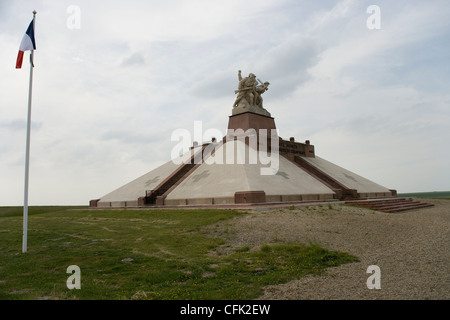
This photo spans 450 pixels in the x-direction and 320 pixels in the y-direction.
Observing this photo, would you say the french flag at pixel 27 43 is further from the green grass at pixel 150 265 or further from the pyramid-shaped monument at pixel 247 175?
the pyramid-shaped monument at pixel 247 175

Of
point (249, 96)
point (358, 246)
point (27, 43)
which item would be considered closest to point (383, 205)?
point (358, 246)

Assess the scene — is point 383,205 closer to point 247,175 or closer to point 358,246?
point 247,175

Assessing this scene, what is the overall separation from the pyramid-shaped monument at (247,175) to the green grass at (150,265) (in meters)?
9.37

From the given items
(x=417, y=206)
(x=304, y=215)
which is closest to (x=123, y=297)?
(x=304, y=215)

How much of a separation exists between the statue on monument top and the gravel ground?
17715 mm

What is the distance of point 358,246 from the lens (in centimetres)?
1183

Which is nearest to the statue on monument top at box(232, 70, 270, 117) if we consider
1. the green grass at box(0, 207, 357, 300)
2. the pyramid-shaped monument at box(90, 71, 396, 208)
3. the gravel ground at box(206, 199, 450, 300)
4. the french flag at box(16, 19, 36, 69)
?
the pyramid-shaped monument at box(90, 71, 396, 208)

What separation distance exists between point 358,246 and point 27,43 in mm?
14672

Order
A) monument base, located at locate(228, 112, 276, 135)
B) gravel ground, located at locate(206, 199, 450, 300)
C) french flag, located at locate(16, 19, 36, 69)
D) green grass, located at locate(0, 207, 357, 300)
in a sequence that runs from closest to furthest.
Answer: gravel ground, located at locate(206, 199, 450, 300) → green grass, located at locate(0, 207, 357, 300) → french flag, located at locate(16, 19, 36, 69) → monument base, located at locate(228, 112, 276, 135)

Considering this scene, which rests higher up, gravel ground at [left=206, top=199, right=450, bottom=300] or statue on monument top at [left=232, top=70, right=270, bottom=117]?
statue on monument top at [left=232, top=70, right=270, bottom=117]

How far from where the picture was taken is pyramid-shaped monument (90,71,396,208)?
24281 millimetres

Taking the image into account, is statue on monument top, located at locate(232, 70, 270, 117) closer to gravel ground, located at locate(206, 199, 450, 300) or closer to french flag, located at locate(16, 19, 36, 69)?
gravel ground, located at locate(206, 199, 450, 300)
